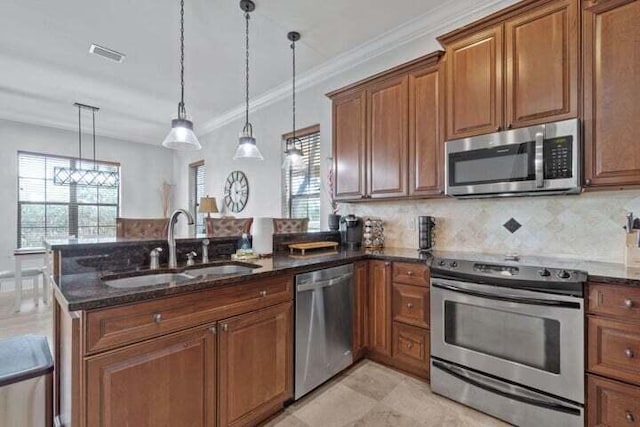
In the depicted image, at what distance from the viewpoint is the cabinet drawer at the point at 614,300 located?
154cm

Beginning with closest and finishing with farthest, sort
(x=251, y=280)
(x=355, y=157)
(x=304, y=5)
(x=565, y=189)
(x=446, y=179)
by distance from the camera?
(x=251, y=280)
(x=565, y=189)
(x=446, y=179)
(x=304, y=5)
(x=355, y=157)

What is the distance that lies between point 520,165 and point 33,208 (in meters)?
7.72

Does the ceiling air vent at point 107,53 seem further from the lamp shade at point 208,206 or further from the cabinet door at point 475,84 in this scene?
the cabinet door at point 475,84

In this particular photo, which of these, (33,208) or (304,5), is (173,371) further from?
(33,208)

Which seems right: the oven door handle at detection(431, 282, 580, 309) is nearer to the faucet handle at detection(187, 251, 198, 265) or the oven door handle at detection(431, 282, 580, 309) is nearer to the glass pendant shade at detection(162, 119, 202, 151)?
the faucet handle at detection(187, 251, 198, 265)

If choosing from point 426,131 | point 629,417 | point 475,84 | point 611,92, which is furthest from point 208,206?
point 629,417

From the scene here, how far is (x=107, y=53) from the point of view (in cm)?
343

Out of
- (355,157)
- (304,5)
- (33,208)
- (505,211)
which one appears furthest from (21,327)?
(505,211)

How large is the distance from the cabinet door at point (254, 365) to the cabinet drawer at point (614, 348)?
1.75 m

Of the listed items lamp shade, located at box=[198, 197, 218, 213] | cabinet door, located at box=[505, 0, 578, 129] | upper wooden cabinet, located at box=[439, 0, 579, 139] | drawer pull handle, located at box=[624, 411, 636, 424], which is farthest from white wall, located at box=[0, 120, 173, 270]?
drawer pull handle, located at box=[624, 411, 636, 424]

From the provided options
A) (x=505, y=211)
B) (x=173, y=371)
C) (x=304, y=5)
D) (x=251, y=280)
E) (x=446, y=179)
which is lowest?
(x=173, y=371)

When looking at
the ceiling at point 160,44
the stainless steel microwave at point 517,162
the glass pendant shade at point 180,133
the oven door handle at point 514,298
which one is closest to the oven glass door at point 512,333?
the oven door handle at point 514,298

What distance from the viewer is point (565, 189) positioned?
1.94 metres

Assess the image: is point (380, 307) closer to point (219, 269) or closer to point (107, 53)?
point (219, 269)
